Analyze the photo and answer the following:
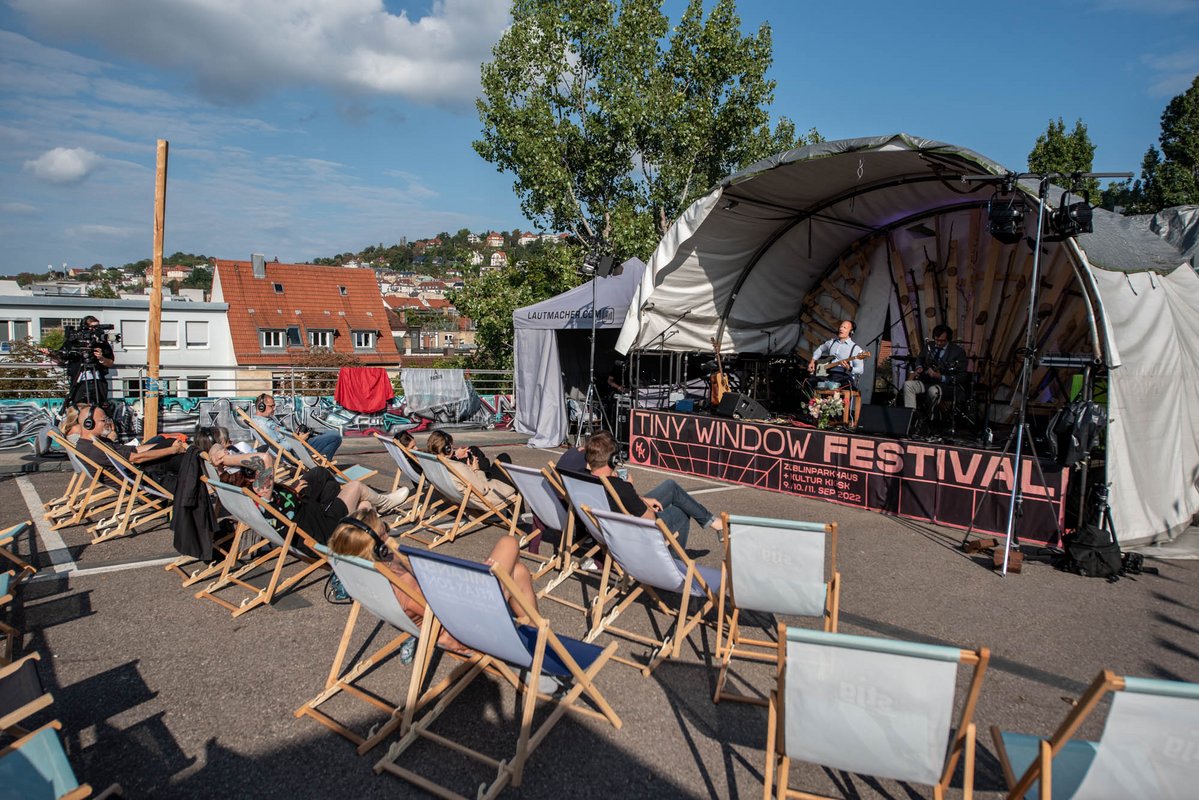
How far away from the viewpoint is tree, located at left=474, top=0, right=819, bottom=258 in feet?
59.5

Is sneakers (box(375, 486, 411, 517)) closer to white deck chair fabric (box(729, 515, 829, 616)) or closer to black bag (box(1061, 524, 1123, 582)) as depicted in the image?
white deck chair fabric (box(729, 515, 829, 616))

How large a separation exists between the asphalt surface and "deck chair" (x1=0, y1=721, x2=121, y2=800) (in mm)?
1018

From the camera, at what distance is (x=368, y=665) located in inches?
143

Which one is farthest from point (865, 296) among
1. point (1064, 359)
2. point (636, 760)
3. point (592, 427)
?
point (636, 760)

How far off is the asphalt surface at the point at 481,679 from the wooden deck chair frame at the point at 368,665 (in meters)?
0.06

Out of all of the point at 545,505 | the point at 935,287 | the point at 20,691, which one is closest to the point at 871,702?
the point at 20,691

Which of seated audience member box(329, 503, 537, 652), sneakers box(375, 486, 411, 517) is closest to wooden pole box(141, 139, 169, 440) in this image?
sneakers box(375, 486, 411, 517)

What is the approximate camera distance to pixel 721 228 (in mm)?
11016

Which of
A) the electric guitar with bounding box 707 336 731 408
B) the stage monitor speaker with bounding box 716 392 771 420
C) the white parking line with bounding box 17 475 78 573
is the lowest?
the white parking line with bounding box 17 475 78 573

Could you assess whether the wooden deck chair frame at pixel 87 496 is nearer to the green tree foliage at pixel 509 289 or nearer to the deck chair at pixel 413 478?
the deck chair at pixel 413 478

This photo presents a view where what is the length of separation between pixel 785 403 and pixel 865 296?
237 centimetres

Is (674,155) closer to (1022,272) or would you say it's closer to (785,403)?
(785,403)

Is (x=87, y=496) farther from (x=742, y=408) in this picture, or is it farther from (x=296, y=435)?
(x=742, y=408)

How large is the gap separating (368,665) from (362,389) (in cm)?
1062
